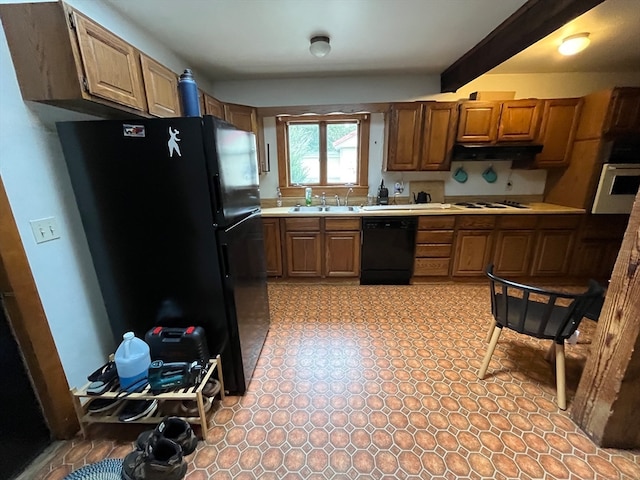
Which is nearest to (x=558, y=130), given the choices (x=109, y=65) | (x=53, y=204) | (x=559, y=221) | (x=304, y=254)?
(x=559, y=221)

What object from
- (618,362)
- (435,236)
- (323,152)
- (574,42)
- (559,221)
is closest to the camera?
(618,362)

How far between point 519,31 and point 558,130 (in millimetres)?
1780

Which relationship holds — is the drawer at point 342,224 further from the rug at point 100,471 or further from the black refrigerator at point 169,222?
the rug at point 100,471

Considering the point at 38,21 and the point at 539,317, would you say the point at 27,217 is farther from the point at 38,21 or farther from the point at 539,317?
the point at 539,317

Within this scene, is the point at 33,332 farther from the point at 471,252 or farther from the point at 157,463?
the point at 471,252

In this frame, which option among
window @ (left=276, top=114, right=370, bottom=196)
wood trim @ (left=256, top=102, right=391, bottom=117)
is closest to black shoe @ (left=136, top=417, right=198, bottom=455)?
window @ (left=276, top=114, right=370, bottom=196)

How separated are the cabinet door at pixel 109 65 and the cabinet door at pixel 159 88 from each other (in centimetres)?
6

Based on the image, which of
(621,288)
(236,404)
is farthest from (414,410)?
(621,288)

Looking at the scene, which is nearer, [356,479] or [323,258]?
[356,479]

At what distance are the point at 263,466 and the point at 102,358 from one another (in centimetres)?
119

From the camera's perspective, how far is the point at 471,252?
3.12 metres

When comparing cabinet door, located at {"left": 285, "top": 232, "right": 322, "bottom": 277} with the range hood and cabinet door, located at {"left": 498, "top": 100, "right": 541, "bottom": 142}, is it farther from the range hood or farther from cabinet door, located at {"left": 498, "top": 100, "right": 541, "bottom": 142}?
cabinet door, located at {"left": 498, "top": 100, "right": 541, "bottom": 142}

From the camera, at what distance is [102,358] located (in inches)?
65.9

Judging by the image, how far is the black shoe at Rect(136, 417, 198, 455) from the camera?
1313mm
